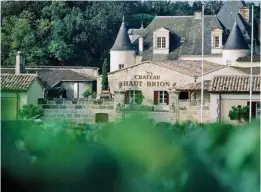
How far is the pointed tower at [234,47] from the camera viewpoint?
11.9 ft

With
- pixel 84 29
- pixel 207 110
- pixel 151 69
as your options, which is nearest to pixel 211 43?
pixel 151 69

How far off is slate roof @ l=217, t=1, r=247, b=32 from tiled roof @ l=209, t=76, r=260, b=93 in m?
0.40

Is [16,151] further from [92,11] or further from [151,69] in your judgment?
[151,69]

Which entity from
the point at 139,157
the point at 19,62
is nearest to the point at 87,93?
the point at 19,62

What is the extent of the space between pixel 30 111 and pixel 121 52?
1.41 m

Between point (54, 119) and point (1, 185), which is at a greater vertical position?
point (54, 119)

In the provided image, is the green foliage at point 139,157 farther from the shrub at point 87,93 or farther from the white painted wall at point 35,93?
the shrub at point 87,93

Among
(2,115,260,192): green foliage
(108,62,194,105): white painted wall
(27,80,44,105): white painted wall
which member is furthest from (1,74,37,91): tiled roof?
(108,62,194,105): white painted wall

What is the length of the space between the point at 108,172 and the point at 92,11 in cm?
123

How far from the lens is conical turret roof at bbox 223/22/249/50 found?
3.71 metres

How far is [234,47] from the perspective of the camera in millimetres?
3828

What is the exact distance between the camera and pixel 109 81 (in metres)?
3.17

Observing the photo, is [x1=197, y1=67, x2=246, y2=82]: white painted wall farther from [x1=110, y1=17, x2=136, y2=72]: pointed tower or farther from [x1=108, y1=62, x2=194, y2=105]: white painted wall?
[x1=110, y1=17, x2=136, y2=72]: pointed tower

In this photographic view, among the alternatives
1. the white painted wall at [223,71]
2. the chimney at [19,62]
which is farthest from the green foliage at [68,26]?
the white painted wall at [223,71]
